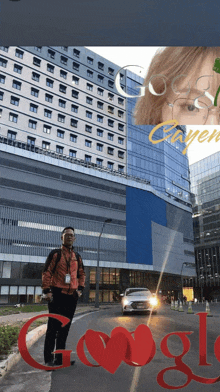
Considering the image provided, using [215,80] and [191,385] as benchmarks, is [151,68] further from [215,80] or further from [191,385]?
[191,385]

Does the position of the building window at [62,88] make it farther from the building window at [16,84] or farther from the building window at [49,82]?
the building window at [16,84]

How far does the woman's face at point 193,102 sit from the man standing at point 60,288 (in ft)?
9.36

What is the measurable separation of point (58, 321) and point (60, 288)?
39 centimetres

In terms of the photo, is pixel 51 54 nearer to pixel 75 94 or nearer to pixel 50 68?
pixel 50 68

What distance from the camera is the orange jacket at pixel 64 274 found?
3.47m

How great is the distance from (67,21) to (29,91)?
146 feet

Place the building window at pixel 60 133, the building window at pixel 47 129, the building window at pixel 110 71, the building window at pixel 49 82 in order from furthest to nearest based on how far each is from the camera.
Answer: the building window at pixel 110 71 → the building window at pixel 49 82 → the building window at pixel 60 133 → the building window at pixel 47 129

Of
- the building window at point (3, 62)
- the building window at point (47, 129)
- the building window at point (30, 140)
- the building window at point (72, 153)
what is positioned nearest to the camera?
the building window at point (3, 62)

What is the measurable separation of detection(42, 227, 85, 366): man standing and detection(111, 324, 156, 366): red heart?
2.26 feet

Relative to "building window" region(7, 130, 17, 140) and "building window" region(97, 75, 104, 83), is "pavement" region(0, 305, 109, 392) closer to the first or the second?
"building window" region(7, 130, 17, 140)

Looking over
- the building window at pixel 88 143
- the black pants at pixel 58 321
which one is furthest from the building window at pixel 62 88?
the black pants at pixel 58 321

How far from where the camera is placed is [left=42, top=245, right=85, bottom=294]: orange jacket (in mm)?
3471

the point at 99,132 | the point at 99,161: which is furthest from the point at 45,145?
the point at 99,132

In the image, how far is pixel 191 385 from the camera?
9.52 feet
